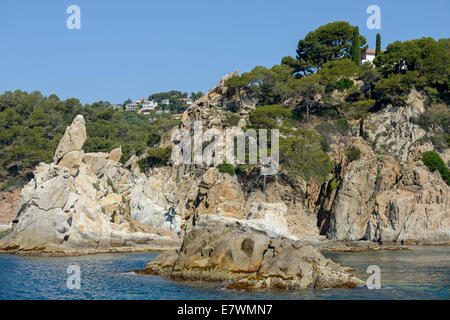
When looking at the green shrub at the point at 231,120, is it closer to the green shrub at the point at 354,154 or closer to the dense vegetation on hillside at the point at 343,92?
the dense vegetation on hillside at the point at 343,92

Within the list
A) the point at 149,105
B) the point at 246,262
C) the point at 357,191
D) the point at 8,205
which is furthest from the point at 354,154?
the point at 149,105

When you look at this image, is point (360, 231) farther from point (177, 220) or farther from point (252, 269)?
point (252, 269)

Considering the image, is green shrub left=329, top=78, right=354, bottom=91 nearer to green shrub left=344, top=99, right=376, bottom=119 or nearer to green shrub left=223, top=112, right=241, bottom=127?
green shrub left=344, top=99, right=376, bottom=119

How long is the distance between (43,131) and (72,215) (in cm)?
3768

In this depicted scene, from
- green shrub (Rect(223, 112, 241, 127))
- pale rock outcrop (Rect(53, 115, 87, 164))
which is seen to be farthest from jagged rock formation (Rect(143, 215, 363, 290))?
green shrub (Rect(223, 112, 241, 127))

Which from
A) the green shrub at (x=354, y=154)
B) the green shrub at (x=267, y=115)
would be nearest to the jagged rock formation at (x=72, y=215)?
the green shrub at (x=267, y=115)

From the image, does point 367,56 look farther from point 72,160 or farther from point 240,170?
point 72,160

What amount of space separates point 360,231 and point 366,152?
30.2ft

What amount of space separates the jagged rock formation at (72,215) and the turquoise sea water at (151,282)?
A: 3.08 meters

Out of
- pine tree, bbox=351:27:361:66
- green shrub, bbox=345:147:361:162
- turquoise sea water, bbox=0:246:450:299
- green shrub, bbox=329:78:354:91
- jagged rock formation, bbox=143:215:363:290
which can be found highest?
pine tree, bbox=351:27:361:66

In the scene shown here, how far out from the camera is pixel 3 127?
241 ft

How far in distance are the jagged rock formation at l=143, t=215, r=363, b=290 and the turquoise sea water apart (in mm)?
871

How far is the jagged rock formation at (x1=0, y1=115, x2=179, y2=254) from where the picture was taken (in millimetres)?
36756
